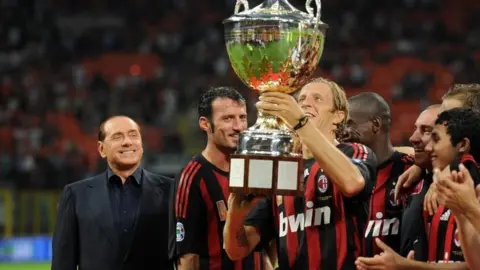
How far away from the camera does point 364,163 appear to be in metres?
3.68

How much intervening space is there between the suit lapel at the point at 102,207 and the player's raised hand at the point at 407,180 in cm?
151

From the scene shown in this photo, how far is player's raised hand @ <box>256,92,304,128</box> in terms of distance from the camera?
3.40 metres

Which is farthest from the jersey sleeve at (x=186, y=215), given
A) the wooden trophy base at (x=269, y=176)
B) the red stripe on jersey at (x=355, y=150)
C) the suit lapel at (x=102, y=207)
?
the wooden trophy base at (x=269, y=176)

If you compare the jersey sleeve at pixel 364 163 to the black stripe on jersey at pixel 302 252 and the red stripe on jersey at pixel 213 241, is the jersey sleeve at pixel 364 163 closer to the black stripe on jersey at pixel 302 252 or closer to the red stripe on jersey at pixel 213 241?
the black stripe on jersey at pixel 302 252

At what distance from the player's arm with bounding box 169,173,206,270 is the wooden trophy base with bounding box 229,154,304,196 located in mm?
1237

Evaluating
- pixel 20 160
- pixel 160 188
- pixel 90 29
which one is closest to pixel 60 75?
pixel 90 29

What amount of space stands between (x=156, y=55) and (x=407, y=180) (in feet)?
54.7

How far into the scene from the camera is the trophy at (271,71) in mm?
3377

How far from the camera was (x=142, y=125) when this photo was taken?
17500 millimetres

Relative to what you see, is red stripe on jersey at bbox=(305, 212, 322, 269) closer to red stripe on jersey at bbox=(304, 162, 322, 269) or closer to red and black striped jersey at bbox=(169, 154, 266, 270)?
red stripe on jersey at bbox=(304, 162, 322, 269)

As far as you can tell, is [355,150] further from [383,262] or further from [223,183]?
[223,183]

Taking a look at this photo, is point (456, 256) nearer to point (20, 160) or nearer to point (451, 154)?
point (451, 154)

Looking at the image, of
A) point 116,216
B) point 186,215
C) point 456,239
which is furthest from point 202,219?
point 456,239

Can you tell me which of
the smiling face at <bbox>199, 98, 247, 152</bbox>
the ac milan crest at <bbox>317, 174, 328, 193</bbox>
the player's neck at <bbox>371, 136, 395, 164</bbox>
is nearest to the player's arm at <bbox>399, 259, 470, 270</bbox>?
the ac milan crest at <bbox>317, 174, 328, 193</bbox>
